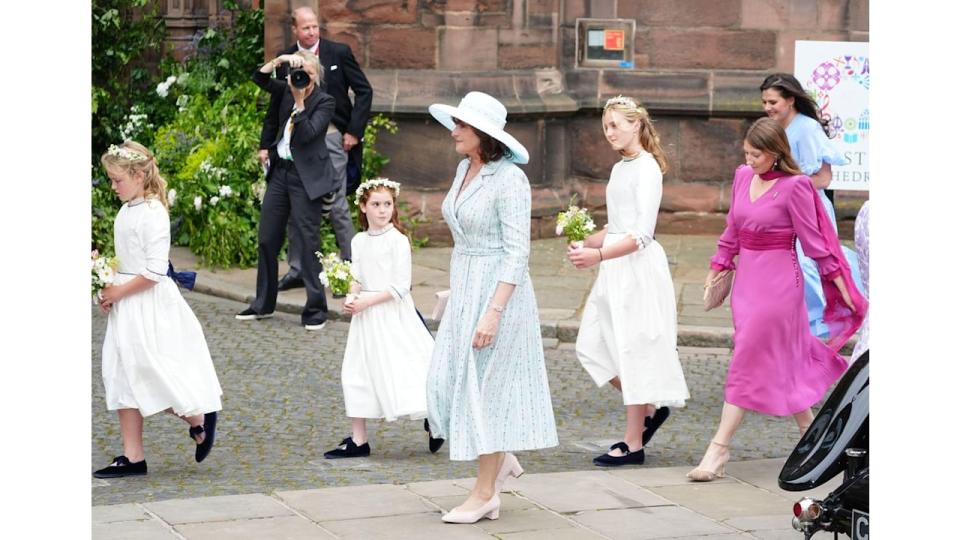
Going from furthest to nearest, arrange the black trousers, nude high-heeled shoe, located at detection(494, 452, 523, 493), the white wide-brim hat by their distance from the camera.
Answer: the black trousers → nude high-heeled shoe, located at detection(494, 452, 523, 493) → the white wide-brim hat

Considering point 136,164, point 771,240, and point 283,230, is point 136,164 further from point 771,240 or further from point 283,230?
point 283,230

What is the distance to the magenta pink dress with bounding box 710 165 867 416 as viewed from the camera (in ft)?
23.7

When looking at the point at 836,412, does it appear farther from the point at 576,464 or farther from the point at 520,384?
the point at 576,464

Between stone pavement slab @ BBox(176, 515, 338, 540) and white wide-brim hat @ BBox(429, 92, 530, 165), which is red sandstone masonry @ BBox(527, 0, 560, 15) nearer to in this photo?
white wide-brim hat @ BBox(429, 92, 530, 165)

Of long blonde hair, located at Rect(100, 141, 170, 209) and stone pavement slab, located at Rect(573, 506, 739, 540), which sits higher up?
long blonde hair, located at Rect(100, 141, 170, 209)

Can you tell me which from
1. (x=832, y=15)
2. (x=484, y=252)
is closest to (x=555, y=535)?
(x=484, y=252)

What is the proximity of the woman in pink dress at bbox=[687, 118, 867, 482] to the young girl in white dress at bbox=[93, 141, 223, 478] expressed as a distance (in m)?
2.25

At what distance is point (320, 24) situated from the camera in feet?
45.5

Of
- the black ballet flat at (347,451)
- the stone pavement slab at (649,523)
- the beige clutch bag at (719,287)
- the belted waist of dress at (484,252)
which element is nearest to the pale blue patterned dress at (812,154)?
the beige clutch bag at (719,287)

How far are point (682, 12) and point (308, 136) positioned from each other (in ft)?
16.7

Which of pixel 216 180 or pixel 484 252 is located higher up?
pixel 216 180

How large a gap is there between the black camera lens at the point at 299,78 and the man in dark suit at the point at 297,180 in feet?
0.13

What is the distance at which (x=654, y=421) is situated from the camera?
790 centimetres

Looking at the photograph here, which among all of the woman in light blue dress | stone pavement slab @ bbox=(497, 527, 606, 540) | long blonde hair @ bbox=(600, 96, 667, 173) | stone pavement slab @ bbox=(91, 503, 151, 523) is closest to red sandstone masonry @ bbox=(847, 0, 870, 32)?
the woman in light blue dress
